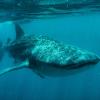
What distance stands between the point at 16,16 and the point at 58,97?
60.0 ft

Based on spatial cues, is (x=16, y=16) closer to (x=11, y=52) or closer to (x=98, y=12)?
(x=98, y=12)

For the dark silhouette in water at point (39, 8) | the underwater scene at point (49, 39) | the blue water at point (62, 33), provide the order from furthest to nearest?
the blue water at point (62, 33)
the dark silhouette in water at point (39, 8)
the underwater scene at point (49, 39)

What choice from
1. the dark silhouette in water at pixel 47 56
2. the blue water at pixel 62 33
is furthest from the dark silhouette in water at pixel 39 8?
the dark silhouette in water at pixel 47 56

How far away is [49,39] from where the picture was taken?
13.0m

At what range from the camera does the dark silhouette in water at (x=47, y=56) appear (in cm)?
1077

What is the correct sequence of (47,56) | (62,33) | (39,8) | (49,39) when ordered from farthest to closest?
(62,33) < (39,8) < (49,39) < (47,56)

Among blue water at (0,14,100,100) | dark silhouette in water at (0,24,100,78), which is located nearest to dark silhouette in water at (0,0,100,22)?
blue water at (0,14,100,100)

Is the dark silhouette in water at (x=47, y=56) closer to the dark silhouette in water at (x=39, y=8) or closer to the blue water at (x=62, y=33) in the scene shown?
the blue water at (x=62, y=33)

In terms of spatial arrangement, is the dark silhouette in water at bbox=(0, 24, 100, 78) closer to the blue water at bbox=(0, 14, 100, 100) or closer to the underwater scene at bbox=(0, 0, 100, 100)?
the underwater scene at bbox=(0, 0, 100, 100)

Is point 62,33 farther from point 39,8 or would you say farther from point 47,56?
point 47,56

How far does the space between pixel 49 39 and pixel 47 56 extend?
4.73 ft

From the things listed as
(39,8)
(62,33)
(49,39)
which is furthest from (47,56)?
(62,33)

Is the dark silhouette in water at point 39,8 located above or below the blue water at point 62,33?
above

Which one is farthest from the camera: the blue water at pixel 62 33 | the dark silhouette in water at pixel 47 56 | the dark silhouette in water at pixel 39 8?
the blue water at pixel 62 33
